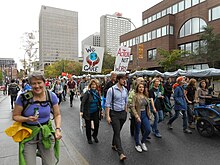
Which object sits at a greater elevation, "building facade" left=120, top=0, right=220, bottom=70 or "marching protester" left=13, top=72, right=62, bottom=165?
"building facade" left=120, top=0, right=220, bottom=70

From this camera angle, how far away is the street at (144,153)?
384cm

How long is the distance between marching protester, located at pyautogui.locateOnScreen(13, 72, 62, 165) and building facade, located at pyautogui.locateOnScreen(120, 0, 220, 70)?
20.9 m

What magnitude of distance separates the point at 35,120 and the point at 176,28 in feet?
104

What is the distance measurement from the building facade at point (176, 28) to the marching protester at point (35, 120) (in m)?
20.9

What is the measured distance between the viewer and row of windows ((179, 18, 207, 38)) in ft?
87.0

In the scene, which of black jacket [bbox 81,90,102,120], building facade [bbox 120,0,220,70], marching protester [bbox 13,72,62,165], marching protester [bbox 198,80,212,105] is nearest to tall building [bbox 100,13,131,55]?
building facade [bbox 120,0,220,70]

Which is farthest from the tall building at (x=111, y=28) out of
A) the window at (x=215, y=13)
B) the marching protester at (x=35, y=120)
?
the marching protester at (x=35, y=120)

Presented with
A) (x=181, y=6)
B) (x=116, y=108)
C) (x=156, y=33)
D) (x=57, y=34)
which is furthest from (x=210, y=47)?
(x=57, y=34)

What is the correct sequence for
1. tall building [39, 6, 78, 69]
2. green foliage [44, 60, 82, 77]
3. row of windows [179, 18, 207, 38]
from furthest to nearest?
tall building [39, 6, 78, 69]
green foliage [44, 60, 82, 77]
row of windows [179, 18, 207, 38]

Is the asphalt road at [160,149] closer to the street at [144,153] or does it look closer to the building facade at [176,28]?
the street at [144,153]

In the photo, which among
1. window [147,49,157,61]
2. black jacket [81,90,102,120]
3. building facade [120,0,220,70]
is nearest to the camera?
black jacket [81,90,102,120]

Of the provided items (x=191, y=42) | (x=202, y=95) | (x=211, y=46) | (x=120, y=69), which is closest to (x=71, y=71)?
(x=191, y=42)

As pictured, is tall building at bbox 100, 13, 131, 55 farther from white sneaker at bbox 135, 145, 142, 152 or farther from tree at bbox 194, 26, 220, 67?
white sneaker at bbox 135, 145, 142, 152

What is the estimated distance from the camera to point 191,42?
27.7m
